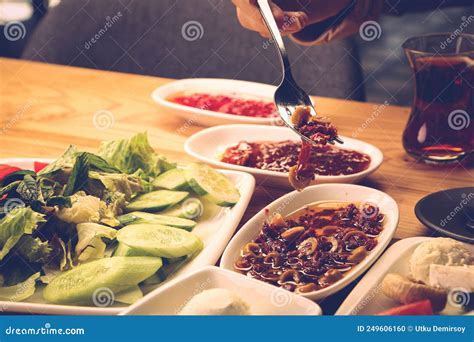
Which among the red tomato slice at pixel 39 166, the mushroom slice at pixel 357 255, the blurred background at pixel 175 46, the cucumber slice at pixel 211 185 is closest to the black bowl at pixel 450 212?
the mushroom slice at pixel 357 255

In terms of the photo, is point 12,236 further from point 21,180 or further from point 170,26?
point 170,26

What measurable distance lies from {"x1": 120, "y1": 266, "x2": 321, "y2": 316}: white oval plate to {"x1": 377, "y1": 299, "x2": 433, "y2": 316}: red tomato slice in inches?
5.0

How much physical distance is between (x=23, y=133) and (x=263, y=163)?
28.6 inches

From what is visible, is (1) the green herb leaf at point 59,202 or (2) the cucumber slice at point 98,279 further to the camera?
(1) the green herb leaf at point 59,202

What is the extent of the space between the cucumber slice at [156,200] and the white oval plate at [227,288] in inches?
12.5

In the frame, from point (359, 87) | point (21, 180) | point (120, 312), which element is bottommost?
point (359, 87)

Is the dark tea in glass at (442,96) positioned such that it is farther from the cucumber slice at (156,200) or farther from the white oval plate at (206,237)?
the cucumber slice at (156,200)

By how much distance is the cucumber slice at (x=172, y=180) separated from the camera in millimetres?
1614

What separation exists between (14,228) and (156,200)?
13.3 inches

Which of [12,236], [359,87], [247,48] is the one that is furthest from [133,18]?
[12,236]

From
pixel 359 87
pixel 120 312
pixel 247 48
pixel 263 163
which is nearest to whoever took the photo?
pixel 120 312

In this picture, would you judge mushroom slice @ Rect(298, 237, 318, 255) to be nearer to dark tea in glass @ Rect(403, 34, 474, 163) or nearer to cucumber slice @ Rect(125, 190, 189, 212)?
cucumber slice @ Rect(125, 190, 189, 212)

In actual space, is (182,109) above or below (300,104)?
below

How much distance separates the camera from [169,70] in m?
3.07
